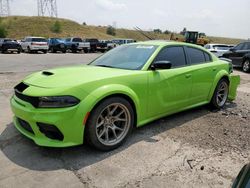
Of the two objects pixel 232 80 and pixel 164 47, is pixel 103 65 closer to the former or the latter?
pixel 164 47

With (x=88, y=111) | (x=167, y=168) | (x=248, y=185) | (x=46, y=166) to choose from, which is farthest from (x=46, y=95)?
(x=248, y=185)

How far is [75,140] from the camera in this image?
12.0 ft

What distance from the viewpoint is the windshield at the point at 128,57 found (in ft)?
15.2

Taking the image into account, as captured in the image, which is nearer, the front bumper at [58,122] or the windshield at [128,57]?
the front bumper at [58,122]

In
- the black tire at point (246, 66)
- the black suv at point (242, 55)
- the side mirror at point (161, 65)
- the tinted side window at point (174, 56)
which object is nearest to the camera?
the side mirror at point (161, 65)

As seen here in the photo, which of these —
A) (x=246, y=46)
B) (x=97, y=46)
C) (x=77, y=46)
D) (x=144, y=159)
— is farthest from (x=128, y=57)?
(x=97, y=46)

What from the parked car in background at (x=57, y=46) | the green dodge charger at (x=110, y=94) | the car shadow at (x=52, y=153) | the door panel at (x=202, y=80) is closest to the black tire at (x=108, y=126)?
the green dodge charger at (x=110, y=94)

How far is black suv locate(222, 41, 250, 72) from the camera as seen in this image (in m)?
14.1

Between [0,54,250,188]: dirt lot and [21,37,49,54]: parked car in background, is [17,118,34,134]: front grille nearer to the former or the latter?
[0,54,250,188]: dirt lot

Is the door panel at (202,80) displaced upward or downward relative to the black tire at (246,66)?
upward

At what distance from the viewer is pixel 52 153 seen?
12.8ft

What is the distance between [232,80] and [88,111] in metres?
4.21

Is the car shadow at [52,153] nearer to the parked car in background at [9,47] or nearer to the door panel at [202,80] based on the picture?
the door panel at [202,80]

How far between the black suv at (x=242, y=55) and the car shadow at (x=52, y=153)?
10.9 metres
